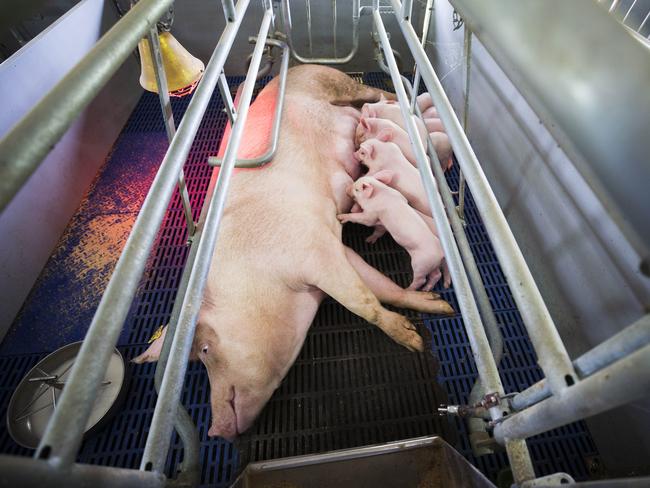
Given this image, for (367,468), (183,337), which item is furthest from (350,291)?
(183,337)

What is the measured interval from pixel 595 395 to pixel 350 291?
1.09 meters

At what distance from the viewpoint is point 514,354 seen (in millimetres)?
1743

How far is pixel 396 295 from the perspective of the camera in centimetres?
184

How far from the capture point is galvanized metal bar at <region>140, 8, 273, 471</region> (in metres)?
0.82

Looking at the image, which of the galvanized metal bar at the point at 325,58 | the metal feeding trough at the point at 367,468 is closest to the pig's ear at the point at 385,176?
the metal feeding trough at the point at 367,468

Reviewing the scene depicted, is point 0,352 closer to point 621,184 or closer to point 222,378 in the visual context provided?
point 222,378

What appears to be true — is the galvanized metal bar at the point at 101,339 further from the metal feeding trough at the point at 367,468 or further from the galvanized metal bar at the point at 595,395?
the metal feeding trough at the point at 367,468

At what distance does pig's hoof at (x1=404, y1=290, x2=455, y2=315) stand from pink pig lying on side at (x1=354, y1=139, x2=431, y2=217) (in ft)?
1.45

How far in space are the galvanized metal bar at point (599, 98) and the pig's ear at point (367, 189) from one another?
126 centimetres

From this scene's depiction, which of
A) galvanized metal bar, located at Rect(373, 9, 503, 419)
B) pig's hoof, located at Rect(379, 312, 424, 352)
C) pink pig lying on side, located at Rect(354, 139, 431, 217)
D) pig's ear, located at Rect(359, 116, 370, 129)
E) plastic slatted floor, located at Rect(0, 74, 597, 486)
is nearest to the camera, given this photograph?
galvanized metal bar, located at Rect(373, 9, 503, 419)

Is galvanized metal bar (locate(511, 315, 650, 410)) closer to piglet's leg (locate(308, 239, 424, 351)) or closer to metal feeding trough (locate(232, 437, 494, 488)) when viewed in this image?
metal feeding trough (locate(232, 437, 494, 488))

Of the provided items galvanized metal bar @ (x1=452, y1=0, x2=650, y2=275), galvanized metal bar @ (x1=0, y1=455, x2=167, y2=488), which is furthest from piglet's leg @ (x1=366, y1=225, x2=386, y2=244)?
galvanized metal bar @ (x1=0, y1=455, x2=167, y2=488)

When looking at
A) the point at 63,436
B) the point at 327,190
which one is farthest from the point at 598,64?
the point at 327,190

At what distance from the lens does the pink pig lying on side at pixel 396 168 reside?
1978mm
